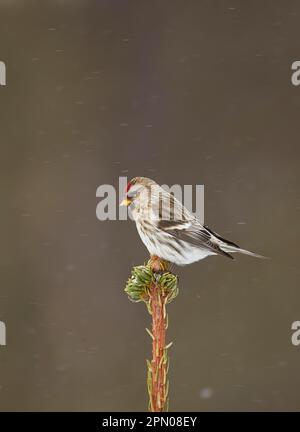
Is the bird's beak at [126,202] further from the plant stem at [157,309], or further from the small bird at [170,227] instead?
the plant stem at [157,309]

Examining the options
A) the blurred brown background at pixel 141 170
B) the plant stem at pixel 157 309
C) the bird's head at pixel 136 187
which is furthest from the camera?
the blurred brown background at pixel 141 170

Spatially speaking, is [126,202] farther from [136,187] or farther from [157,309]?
[157,309]

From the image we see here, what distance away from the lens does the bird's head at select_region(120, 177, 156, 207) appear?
2.50 metres

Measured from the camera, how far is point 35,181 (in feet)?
14.6

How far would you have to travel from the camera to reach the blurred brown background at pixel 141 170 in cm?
435

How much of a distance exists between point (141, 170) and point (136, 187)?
174cm

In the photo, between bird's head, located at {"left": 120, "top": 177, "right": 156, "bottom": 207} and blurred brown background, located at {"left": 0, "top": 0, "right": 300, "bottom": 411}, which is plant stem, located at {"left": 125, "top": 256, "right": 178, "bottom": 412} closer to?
bird's head, located at {"left": 120, "top": 177, "right": 156, "bottom": 207}

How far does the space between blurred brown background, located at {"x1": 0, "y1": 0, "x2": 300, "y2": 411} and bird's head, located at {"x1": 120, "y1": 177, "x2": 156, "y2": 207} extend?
66.6 inches

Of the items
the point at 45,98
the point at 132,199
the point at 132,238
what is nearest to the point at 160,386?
the point at 132,199

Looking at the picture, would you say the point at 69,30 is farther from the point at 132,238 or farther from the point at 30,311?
the point at 30,311

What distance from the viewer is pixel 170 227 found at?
2.60 metres

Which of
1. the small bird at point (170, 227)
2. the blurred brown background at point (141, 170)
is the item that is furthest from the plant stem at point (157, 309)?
the blurred brown background at point (141, 170)

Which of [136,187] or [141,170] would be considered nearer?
[136,187]

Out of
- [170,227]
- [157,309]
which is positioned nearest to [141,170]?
[170,227]
